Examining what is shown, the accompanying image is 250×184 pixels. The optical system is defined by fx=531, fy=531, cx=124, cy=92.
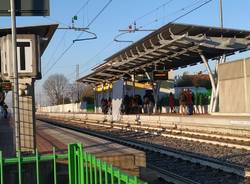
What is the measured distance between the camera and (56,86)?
131 m

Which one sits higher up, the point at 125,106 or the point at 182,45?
the point at 182,45

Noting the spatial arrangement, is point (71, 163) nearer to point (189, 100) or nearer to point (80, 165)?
point (80, 165)

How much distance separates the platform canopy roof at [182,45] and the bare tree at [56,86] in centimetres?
9601

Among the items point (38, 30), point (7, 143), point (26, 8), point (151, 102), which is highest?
point (38, 30)

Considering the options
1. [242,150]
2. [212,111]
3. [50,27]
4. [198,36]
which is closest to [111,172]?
[50,27]

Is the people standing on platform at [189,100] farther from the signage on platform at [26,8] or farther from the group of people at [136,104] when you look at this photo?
the signage on platform at [26,8]

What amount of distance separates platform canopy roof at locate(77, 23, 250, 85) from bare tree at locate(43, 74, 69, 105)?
96013 millimetres

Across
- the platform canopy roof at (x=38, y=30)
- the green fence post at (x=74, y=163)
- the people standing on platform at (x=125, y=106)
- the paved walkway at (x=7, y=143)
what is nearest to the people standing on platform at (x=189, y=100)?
the people standing on platform at (x=125, y=106)

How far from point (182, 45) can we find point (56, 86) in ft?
349

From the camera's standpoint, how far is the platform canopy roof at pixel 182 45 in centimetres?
2595

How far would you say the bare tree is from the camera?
130750 millimetres

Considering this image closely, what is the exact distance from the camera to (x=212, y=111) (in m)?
30.1

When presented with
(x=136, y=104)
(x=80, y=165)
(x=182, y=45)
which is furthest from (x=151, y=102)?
(x=80, y=165)

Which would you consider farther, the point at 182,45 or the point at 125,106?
the point at 125,106
